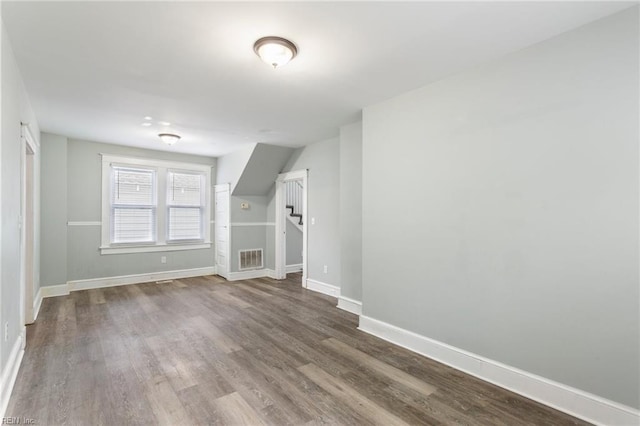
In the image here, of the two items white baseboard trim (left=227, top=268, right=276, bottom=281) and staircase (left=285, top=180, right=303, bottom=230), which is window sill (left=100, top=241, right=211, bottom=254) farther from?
staircase (left=285, top=180, right=303, bottom=230)

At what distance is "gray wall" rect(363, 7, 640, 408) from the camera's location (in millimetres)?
1956

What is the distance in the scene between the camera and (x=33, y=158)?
396cm

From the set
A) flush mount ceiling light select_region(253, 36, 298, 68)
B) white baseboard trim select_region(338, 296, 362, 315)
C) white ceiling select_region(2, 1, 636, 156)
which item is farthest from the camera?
white baseboard trim select_region(338, 296, 362, 315)

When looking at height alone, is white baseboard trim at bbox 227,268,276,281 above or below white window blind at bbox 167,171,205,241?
below

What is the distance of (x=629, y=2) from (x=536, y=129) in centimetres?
84

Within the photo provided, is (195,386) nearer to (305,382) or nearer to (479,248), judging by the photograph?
(305,382)

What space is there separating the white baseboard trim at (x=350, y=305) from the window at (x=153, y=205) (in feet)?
12.3

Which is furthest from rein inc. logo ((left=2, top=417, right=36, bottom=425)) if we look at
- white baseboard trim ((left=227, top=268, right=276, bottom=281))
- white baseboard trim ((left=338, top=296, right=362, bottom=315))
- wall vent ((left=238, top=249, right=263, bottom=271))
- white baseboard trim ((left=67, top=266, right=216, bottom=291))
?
wall vent ((left=238, top=249, right=263, bottom=271))

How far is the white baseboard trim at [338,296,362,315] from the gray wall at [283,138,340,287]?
60 cm

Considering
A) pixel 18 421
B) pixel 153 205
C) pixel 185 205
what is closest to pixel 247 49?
pixel 18 421

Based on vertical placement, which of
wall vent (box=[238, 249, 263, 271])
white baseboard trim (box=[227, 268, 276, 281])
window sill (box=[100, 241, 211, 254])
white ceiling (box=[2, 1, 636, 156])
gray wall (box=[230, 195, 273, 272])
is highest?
white ceiling (box=[2, 1, 636, 156])

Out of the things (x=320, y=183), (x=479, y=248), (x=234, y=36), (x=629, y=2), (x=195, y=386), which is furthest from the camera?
(x=320, y=183)

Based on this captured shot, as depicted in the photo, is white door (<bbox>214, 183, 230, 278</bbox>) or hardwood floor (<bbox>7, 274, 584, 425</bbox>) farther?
white door (<bbox>214, 183, 230, 278</bbox>)

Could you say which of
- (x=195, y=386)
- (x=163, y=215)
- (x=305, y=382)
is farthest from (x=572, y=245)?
(x=163, y=215)
